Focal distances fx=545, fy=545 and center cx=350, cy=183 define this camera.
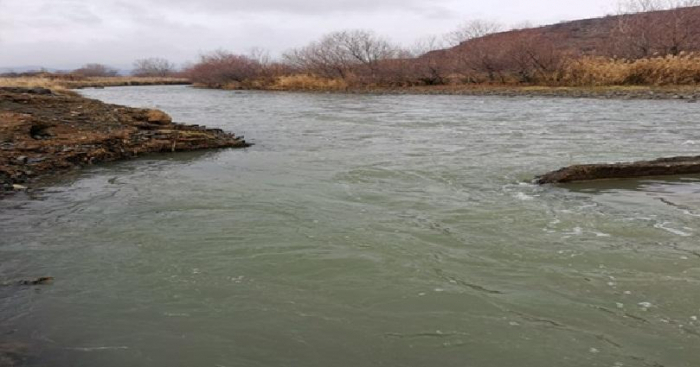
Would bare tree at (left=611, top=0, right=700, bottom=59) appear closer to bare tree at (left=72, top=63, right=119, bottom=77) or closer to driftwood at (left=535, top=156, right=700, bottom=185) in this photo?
driftwood at (left=535, top=156, right=700, bottom=185)

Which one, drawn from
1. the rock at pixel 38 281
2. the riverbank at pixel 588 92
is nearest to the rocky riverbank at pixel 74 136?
the rock at pixel 38 281

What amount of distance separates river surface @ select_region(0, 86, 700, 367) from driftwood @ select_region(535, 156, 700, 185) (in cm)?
24

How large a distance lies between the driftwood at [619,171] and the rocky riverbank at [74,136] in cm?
852

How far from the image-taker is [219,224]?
7.02 metres

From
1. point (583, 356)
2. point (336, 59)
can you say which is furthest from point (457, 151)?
point (336, 59)

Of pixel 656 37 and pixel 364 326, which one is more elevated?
pixel 656 37

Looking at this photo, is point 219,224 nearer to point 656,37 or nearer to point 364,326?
point 364,326

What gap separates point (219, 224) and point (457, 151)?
277 inches

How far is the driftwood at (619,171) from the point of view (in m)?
8.95

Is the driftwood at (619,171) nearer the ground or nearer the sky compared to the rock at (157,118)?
nearer the ground

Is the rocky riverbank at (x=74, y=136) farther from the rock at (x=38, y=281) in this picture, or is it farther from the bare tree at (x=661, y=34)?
the bare tree at (x=661, y=34)

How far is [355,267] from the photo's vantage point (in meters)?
5.46

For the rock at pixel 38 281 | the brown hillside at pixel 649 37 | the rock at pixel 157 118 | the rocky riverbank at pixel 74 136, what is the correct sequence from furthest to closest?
the brown hillside at pixel 649 37, the rock at pixel 157 118, the rocky riverbank at pixel 74 136, the rock at pixel 38 281

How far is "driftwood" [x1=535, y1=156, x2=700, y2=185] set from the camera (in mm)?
8945
